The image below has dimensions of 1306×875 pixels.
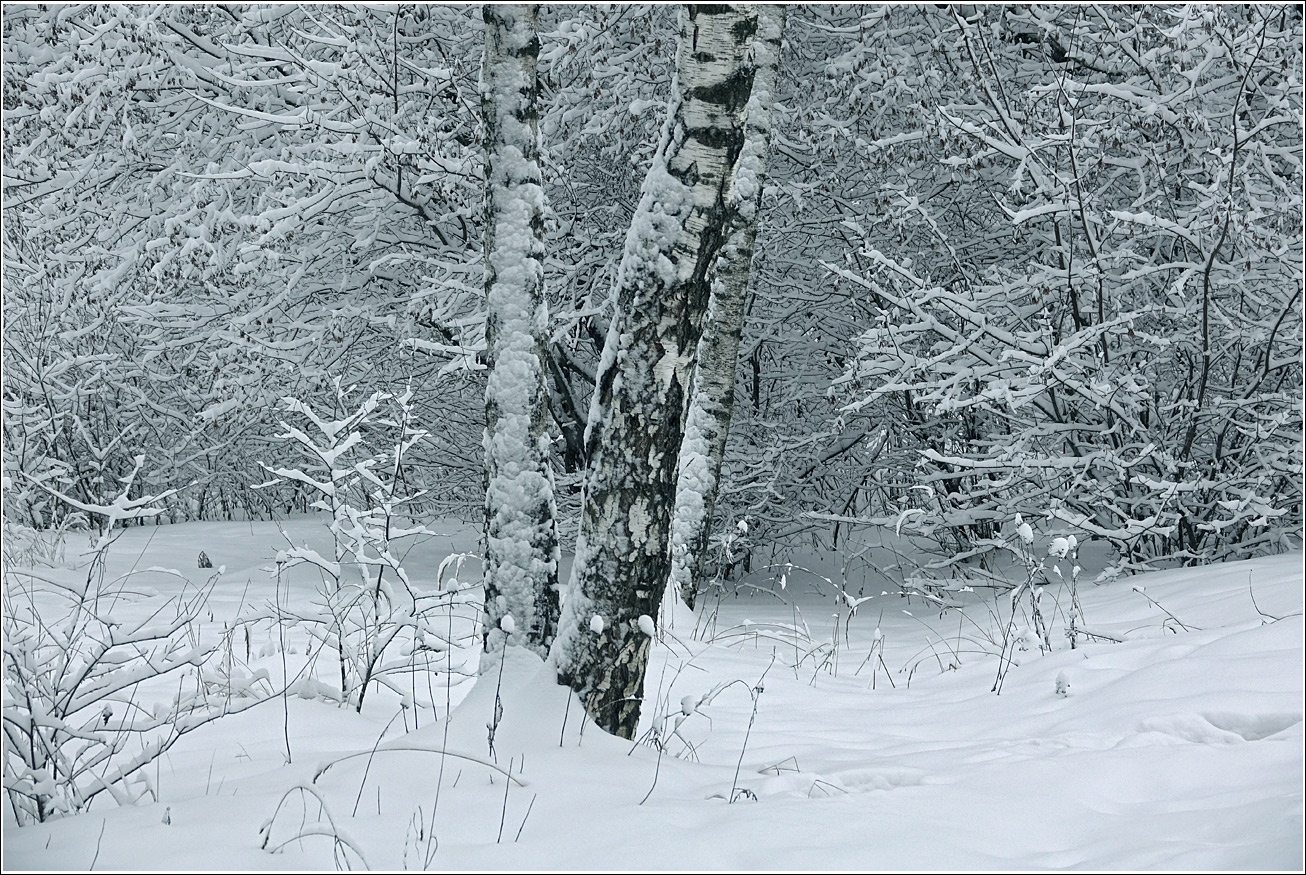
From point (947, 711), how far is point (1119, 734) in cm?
90

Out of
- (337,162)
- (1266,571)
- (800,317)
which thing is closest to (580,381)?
(800,317)

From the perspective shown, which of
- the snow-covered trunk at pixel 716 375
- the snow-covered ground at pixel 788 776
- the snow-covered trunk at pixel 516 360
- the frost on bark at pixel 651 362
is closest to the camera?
the snow-covered ground at pixel 788 776

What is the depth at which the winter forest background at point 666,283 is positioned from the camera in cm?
343

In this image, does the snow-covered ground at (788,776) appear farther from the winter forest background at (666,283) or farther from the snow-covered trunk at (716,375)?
the snow-covered trunk at (716,375)

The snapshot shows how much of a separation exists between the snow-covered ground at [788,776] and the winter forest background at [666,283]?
23 cm

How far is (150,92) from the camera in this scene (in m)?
7.51

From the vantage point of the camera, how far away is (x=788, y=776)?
296 centimetres

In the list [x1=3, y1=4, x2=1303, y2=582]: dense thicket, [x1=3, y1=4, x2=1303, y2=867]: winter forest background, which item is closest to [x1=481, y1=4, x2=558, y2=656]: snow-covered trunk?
[x1=3, y1=4, x2=1303, y2=867]: winter forest background

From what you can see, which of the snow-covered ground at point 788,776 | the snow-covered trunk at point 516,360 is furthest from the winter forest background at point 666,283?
the snow-covered ground at point 788,776

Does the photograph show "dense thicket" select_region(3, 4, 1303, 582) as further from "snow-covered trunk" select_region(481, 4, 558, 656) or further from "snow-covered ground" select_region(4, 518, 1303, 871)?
"snow-covered trunk" select_region(481, 4, 558, 656)

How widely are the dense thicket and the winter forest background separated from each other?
45mm

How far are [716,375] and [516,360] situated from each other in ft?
9.87

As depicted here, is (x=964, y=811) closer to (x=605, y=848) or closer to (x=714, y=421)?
(x=605, y=848)

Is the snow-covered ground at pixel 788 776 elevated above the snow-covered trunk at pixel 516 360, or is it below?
below
